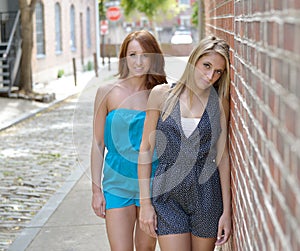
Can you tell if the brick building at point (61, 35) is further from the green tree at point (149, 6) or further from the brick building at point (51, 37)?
the green tree at point (149, 6)

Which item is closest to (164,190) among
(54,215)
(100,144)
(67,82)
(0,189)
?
(100,144)

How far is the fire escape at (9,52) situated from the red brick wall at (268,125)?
18.7 metres

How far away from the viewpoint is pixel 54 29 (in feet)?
106

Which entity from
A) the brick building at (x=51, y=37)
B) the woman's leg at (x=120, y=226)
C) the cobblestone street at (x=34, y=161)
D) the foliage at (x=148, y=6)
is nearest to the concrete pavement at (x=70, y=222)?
the cobblestone street at (x=34, y=161)

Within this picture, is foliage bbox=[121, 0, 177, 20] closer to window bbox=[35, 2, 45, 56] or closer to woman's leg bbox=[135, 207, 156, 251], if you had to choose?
window bbox=[35, 2, 45, 56]

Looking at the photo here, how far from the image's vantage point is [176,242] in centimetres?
398

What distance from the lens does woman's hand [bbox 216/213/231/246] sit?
13.3 feet

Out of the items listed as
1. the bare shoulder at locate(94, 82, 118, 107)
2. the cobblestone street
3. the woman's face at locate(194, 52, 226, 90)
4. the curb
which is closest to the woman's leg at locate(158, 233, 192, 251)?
the woman's face at locate(194, 52, 226, 90)

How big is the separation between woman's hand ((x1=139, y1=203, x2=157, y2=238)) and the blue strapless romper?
445 millimetres

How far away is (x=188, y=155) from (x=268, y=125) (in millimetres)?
1849

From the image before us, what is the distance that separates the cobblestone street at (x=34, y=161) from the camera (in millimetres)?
8234

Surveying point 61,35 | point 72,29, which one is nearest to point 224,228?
point 61,35

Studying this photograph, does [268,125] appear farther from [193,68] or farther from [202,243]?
[202,243]

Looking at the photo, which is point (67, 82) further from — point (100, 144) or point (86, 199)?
point (100, 144)
